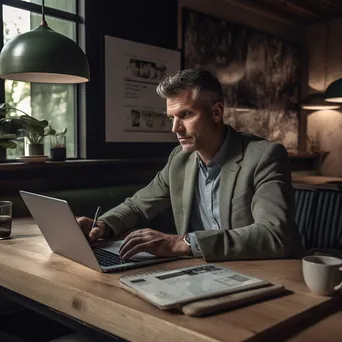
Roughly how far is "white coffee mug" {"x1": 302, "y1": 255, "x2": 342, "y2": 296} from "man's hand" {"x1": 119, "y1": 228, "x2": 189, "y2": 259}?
421mm

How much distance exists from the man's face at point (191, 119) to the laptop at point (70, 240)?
0.51 m

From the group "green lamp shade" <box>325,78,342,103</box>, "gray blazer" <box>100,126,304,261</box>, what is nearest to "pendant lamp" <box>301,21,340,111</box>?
"green lamp shade" <box>325,78,342,103</box>

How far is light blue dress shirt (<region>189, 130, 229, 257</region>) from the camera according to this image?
1736 mm

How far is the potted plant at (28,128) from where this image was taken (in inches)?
103

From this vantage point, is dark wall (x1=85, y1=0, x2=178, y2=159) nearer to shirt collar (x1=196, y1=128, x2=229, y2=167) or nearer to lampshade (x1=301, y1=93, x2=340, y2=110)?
shirt collar (x1=196, y1=128, x2=229, y2=167)

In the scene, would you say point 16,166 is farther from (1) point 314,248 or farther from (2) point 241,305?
(2) point 241,305

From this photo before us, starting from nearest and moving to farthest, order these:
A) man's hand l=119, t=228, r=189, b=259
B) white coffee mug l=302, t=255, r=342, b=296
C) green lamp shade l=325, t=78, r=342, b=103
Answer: white coffee mug l=302, t=255, r=342, b=296
man's hand l=119, t=228, r=189, b=259
green lamp shade l=325, t=78, r=342, b=103

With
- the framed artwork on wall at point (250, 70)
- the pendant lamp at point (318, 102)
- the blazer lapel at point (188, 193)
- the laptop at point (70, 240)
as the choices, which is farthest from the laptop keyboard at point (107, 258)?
the pendant lamp at point (318, 102)

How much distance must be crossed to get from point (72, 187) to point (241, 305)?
2380mm

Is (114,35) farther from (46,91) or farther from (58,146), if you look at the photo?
(58,146)

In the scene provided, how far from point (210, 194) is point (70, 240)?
2.27ft

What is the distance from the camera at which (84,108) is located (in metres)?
3.32

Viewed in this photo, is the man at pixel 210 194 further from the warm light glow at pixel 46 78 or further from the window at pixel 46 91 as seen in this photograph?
the window at pixel 46 91

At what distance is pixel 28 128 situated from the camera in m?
2.71
